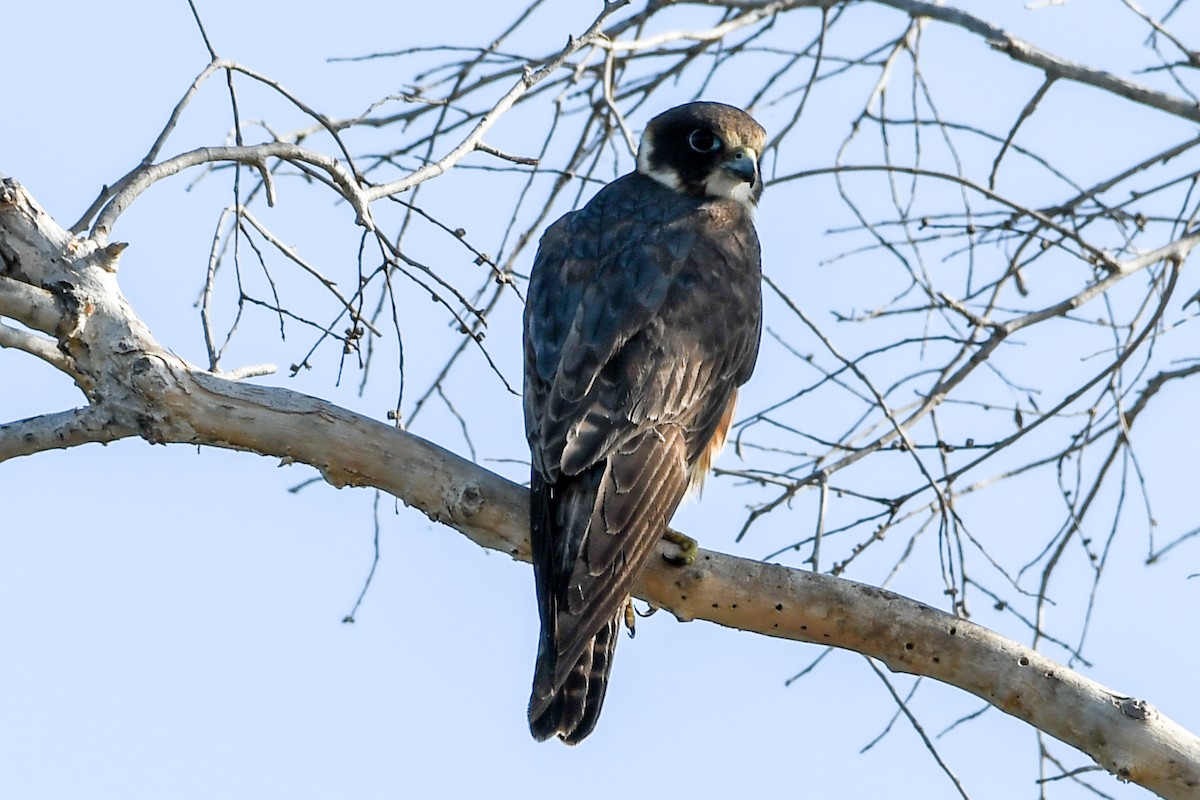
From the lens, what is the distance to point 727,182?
559 cm

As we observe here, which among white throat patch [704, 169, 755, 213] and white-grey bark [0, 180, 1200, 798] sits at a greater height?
white throat patch [704, 169, 755, 213]

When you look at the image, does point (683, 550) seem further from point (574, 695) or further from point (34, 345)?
point (34, 345)

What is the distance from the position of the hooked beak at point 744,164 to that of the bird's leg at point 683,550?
5.58ft

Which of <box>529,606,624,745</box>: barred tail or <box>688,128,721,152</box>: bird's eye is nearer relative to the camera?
<box>529,606,624,745</box>: barred tail

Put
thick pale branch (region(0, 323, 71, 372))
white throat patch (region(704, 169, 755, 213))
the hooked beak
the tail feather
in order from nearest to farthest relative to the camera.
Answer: thick pale branch (region(0, 323, 71, 372)) → the tail feather → the hooked beak → white throat patch (region(704, 169, 755, 213))

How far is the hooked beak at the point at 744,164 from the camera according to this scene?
5469mm

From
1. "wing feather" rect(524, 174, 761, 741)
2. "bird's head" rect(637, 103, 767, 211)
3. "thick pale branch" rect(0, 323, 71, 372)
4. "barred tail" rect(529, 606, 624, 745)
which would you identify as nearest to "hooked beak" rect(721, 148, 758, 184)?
"bird's head" rect(637, 103, 767, 211)

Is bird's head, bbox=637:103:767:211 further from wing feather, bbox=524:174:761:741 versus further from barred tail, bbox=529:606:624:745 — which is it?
barred tail, bbox=529:606:624:745

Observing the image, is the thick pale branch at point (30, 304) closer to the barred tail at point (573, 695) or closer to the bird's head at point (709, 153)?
the barred tail at point (573, 695)

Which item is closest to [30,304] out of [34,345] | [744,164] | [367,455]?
[34,345]

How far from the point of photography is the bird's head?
5586 millimetres

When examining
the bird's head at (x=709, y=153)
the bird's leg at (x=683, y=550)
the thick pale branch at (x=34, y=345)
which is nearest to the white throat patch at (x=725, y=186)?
the bird's head at (x=709, y=153)

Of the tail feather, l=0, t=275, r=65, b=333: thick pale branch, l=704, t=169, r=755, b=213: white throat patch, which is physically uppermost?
l=704, t=169, r=755, b=213: white throat patch

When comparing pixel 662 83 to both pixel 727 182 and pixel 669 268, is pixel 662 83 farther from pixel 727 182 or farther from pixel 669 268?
pixel 669 268
